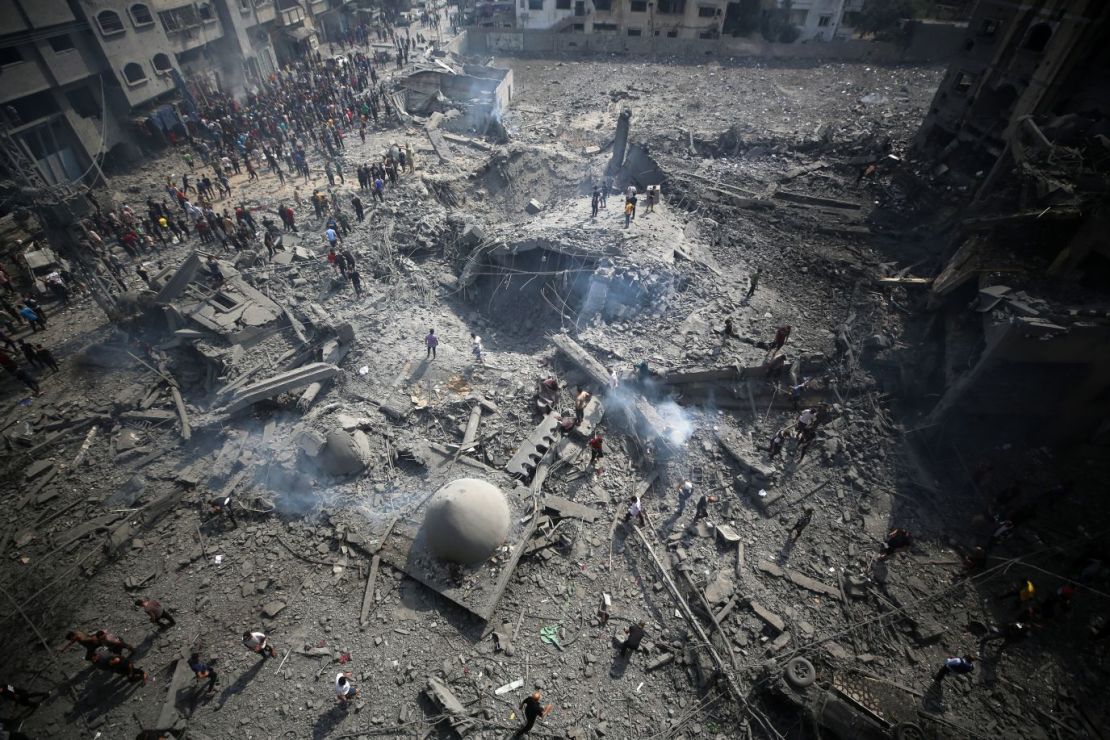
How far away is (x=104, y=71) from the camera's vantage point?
2406 centimetres

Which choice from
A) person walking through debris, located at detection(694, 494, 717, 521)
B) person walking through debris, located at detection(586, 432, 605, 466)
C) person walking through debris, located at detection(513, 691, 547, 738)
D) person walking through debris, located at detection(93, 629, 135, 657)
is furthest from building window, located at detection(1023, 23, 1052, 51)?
person walking through debris, located at detection(93, 629, 135, 657)

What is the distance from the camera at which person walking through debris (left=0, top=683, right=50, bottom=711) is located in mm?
8477

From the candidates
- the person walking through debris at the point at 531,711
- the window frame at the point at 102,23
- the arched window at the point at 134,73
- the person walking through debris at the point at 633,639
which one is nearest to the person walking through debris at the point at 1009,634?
the person walking through debris at the point at 633,639

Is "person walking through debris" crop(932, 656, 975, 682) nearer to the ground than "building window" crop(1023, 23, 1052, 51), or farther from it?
nearer to the ground

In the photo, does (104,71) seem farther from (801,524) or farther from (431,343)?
Result: (801,524)

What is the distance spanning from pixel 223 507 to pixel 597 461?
8715mm

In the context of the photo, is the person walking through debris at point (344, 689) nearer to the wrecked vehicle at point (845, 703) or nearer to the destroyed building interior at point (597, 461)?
the destroyed building interior at point (597, 461)

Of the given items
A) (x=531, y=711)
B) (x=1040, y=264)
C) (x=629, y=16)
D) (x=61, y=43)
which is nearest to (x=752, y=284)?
(x=1040, y=264)

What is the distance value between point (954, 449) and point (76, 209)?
3133cm

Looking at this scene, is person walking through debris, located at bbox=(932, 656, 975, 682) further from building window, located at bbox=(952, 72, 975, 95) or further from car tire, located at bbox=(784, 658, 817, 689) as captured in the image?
building window, located at bbox=(952, 72, 975, 95)

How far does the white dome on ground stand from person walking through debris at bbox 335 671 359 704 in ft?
8.41

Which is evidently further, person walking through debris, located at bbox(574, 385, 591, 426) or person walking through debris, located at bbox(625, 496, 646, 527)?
person walking through debris, located at bbox(574, 385, 591, 426)

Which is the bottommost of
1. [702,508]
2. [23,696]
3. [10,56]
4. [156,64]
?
[23,696]

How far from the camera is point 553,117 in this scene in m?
31.0
